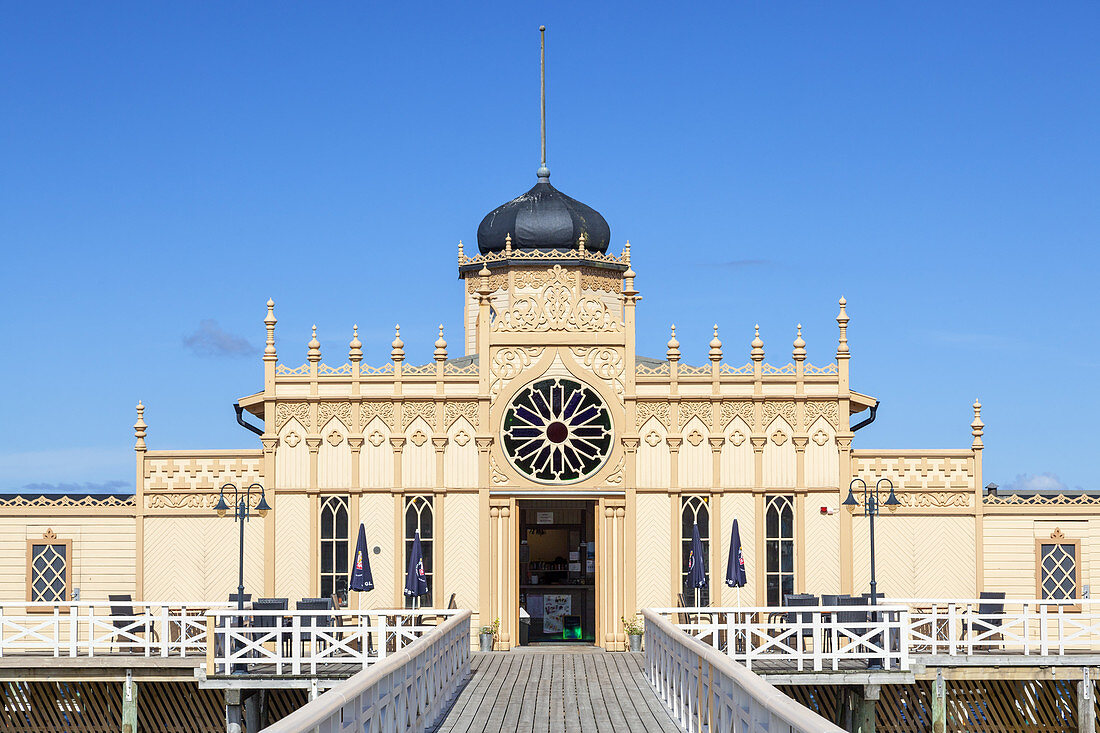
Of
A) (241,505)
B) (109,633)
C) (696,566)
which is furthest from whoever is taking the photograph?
(696,566)

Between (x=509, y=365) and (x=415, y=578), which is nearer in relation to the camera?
(x=415, y=578)

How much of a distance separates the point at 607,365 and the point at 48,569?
1182 cm

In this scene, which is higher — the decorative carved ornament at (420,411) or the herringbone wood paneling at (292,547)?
the decorative carved ornament at (420,411)

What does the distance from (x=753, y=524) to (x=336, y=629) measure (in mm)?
10253

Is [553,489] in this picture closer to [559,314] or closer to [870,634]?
[559,314]

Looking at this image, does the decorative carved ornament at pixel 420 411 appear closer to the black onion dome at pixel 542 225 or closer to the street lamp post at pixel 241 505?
the street lamp post at pixel 241 505

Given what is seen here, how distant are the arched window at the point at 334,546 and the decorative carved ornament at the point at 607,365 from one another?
549 centimetres

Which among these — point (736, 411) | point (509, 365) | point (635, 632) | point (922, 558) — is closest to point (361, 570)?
point (509, 365)

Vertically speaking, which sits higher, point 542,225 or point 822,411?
point 542,225

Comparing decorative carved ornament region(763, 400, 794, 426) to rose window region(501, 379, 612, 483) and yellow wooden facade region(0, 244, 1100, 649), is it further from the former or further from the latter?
rose window region(501, 379, 612, 483)

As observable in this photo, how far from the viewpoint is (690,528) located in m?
28.7

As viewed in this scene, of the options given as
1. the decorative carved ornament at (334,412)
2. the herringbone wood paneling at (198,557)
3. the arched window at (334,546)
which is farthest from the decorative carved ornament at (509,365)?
the herringbone wood paneling at (198,557)

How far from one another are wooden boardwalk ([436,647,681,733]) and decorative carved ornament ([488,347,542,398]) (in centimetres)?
541

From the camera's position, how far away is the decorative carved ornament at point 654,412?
28766mm
